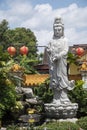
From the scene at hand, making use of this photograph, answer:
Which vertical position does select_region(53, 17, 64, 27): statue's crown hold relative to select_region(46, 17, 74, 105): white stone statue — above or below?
above

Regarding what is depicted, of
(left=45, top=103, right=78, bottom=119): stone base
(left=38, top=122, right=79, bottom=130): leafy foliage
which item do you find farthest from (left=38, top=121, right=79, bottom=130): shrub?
(left=45, top=103, right=78, bottom=119): stone base

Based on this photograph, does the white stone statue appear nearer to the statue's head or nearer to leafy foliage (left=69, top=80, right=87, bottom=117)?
the statue's head

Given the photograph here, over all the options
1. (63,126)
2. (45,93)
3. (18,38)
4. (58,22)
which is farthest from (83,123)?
(18,38)

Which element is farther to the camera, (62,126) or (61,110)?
(61,110)

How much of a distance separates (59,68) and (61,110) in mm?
1168

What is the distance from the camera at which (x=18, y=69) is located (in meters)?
14.0

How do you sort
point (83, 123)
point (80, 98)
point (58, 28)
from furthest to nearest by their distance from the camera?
point (80, 98) → point (58, 28) → point (83, 123)

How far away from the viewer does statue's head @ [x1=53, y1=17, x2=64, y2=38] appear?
11.4 metres

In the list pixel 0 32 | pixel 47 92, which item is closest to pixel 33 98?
pixel 47 92

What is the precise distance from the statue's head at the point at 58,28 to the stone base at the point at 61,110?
197 cm

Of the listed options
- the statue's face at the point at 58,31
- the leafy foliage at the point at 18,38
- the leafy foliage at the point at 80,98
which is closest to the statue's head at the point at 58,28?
the statue's face at the point at 58,31

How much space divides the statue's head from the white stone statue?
29 millimetres

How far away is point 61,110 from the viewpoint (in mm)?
10859

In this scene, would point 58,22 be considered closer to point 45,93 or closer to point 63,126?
point 45,93
